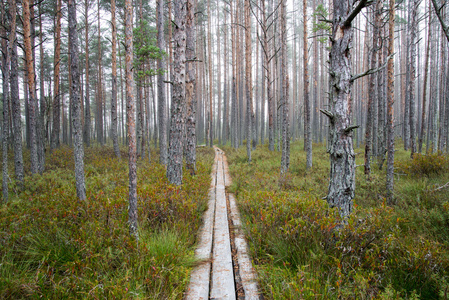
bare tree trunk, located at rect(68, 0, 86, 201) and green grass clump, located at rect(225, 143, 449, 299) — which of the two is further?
bare tree trunk, located at rect(68, 0, 86, 201)

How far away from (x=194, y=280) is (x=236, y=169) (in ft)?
26.4

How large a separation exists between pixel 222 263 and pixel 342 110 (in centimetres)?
305

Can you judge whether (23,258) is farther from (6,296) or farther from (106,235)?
(106,235)

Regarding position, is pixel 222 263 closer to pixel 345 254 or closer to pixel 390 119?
pixel 345 254

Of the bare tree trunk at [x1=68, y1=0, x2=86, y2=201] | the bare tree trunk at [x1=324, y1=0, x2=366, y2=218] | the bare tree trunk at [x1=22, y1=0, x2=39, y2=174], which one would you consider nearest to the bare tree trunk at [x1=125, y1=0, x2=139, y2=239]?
the bare tree trunk at [x1=68, y1=0, x2=86, y2=201]

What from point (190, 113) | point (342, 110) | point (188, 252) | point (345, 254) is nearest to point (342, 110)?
point (342, 110)

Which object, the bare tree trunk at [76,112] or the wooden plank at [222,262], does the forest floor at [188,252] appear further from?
the bare tree trunk at [76,112]

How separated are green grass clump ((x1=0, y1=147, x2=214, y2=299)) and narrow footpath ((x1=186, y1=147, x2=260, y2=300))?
7.1 inches

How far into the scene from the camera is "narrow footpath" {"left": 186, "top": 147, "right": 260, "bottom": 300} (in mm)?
2814

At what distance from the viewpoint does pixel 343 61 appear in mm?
3676

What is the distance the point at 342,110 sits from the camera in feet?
12.2

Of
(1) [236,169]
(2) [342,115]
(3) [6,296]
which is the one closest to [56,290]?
(3) [6,296]

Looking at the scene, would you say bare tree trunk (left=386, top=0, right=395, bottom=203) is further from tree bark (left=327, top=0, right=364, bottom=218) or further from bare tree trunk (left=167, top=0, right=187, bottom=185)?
bare tree trunk (left=167, top=0, right=187, bottom=185)

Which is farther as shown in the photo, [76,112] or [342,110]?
[76,112]
